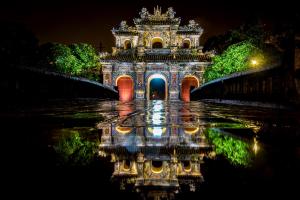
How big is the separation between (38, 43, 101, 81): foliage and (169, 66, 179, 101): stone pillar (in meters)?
10.5

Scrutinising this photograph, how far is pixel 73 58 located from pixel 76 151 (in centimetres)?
3806

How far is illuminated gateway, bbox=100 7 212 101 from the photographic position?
122 feet

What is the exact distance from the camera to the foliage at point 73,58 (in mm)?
37188

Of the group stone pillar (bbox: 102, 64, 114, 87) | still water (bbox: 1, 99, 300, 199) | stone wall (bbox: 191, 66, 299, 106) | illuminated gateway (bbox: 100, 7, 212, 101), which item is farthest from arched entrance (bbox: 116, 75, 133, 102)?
still water (bbox: 1, 99, 300, 199)

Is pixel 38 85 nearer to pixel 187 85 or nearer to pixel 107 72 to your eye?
pixel 107 72

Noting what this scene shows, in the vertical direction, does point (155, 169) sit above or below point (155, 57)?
below

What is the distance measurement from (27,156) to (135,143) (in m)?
0.66

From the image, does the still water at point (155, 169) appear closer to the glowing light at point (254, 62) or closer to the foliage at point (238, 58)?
the glowing light at point (254, 62)

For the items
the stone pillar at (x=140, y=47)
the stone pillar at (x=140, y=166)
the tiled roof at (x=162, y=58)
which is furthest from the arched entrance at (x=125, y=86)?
the stone pillar at (x=140, y=166)

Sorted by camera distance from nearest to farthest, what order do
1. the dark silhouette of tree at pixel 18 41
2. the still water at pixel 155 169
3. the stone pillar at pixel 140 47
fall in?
the still water at pixel 155 169 < the dark silhouette of tree at pixel 18 41 < the stone pillar at pixel 140 47

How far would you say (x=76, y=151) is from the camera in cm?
163

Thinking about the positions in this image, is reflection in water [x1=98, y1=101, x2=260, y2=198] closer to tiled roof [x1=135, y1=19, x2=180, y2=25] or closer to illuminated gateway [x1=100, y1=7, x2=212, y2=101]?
illuminated gateway [x1=100, y1=7, x2=212, y2=101]

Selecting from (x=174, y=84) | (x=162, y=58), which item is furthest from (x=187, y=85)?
(x=162, y=58)

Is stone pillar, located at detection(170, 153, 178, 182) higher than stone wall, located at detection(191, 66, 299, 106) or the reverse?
the reverse
